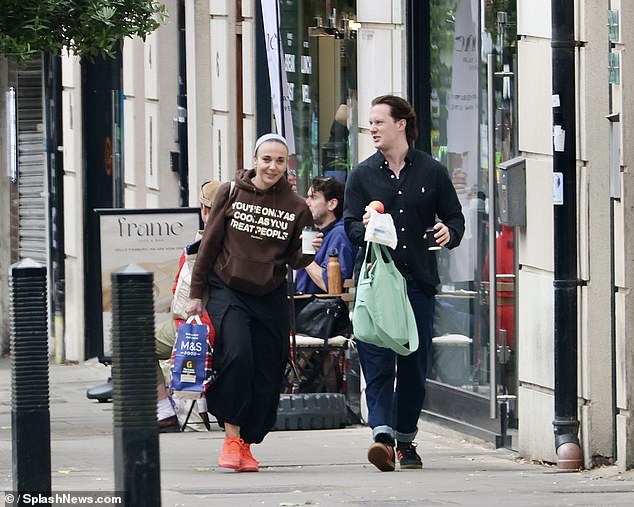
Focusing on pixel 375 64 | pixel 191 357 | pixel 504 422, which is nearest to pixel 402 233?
pixel 191 357

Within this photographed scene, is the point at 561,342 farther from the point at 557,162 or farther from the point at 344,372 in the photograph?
the point at 344,372

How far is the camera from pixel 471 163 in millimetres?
11031

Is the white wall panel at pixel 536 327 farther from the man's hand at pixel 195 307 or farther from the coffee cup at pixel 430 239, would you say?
the man's hand at pixel 195 307

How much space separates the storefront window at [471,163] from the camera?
10.4 meters

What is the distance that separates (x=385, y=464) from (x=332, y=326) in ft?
9.87

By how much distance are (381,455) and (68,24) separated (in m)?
3.42

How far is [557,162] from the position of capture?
8.86 metres

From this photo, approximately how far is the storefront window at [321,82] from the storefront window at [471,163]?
4.24 feet

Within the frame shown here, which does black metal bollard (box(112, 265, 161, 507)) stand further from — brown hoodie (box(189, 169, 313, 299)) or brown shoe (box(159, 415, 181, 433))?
brown shoe (box(159, 415, 181, 433))

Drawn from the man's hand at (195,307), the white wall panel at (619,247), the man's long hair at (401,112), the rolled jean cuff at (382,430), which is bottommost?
the rolled jean cuff at (382,430)

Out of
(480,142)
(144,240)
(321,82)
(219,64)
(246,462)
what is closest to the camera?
(246,462)

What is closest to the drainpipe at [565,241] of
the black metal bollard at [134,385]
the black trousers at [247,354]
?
the black trousers at [247,354]

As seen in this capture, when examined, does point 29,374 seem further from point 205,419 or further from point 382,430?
point 205,419

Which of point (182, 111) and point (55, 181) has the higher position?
point (182, 111)
